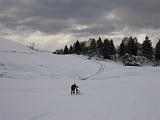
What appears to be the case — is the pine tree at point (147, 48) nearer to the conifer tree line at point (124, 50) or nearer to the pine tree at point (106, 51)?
the conifer tree line at point (124, 50)

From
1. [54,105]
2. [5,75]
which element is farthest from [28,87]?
[54,105]

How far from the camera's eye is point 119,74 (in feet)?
187

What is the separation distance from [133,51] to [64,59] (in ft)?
140

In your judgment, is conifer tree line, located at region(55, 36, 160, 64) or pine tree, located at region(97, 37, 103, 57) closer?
conifer tree line, located at region(55, 36, 160, 64)

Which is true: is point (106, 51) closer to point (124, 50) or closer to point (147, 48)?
point (124, 50)

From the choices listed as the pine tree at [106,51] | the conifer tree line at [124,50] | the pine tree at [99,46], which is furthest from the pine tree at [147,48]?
the pine tree at [99,46]

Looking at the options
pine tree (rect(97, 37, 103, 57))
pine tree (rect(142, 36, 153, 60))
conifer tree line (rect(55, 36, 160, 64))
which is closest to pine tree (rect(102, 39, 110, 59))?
conifer tree line (rect(55, 36, 160, 64))

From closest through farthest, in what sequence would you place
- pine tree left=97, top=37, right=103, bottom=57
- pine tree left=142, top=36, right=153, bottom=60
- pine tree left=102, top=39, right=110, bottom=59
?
1. pine tree left=142, top=36, right=153, bottom=60
2. pine tree left=102, top=39, right=110, bottom=59
3. pine tree left=97, top=37, right=103, bottom=57

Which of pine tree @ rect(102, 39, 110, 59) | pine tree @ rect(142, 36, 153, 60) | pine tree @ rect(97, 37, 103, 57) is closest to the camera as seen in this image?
pine tree @ rect(142, 36, 153, 60)

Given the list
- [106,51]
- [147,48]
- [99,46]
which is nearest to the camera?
[147,48]

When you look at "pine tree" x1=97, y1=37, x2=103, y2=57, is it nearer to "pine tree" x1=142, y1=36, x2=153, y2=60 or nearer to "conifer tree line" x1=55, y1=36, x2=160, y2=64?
"conifer tree line" x1=55, y1=36, x2=160, y2=64

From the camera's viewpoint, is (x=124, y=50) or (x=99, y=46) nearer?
(x=124, y=50)

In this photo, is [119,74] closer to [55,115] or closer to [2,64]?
[2,64]

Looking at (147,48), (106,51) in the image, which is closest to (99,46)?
(106,51)
